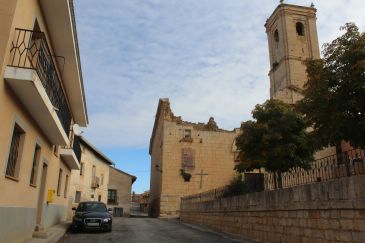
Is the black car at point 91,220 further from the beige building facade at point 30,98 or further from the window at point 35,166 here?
the window at point 35,166

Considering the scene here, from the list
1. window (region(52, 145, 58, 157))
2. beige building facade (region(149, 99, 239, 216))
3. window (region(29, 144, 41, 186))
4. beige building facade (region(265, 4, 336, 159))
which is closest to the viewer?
window (region(29, 144, 41, 186))

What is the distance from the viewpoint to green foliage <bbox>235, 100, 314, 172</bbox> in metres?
18.0

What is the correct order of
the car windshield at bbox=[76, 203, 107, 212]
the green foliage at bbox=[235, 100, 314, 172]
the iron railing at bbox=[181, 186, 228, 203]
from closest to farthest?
1. the car windshield at bbox=[76, 203, 107, 212]
2. the green foliage at bbox=[235, 100, 314, 172]
3. the iron railing at bbox=[181, 186, 228, 203]

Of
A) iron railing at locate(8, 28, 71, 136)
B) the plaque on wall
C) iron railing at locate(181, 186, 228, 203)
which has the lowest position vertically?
iron railing at locate(181, 186, 228, 203)

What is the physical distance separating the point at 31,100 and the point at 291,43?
4751 cm

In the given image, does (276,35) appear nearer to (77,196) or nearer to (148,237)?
(77,196)

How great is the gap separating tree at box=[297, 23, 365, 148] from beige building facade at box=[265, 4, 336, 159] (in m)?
37.7

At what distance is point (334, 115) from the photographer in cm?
1015

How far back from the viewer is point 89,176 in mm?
34094

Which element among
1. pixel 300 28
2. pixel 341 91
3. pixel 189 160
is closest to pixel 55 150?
pixel 341 91

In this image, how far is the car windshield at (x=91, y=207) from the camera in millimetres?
17142

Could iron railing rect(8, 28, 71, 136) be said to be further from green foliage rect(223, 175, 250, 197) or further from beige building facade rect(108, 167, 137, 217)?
beige building facade rect(108, 167, 137, 217)

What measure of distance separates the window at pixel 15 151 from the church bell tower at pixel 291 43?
1681 inches

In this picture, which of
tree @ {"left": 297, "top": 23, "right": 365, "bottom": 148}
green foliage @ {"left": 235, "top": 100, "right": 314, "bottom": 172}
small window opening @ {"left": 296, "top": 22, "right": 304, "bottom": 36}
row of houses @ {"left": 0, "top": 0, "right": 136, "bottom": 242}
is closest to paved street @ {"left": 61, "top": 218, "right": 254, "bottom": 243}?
row of houses @ {"left": 0, "top": 0, "right": 136, "bottom": 242}
